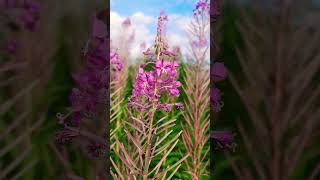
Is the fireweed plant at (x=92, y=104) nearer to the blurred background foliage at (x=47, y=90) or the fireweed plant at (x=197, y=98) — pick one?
the blurred background foliage at (x=47, y=90)

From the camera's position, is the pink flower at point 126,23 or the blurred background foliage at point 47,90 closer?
the blurred background foliage at point 47,90

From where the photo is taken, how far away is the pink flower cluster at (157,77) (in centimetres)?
91

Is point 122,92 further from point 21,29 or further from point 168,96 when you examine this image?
point 21,29

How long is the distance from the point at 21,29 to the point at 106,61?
0.18 meters

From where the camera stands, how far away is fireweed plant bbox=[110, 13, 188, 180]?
90 centimetres

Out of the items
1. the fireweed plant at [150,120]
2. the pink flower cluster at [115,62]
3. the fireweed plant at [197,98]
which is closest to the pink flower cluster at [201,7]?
the fireweed plant at [197,98]

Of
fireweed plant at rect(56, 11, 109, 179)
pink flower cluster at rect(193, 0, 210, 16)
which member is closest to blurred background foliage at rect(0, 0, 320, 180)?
fireweed plant at rect(56, 11, 109, 179)

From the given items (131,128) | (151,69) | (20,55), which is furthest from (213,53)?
(20,55)

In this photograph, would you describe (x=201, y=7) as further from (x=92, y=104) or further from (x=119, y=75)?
(x=92, y=104)

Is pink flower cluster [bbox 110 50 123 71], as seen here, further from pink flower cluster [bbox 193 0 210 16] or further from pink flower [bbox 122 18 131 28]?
pink flower cluster [bbox 193 0 210 16]

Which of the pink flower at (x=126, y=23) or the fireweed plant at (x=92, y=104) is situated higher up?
the pink flower at (x=126, y=23)

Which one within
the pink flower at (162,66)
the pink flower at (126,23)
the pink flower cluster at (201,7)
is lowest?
the pink flower at (162,66)

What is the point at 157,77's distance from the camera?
0.92 metres

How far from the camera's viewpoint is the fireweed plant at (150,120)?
902 mm
